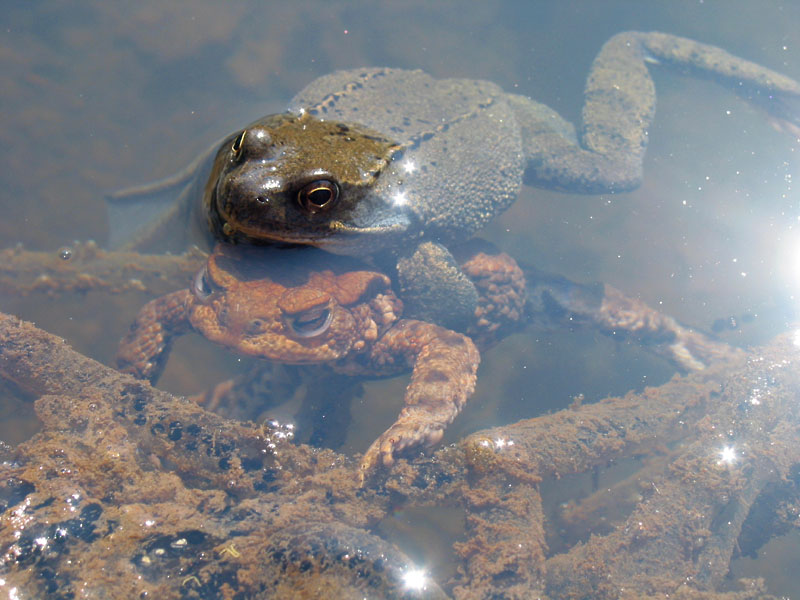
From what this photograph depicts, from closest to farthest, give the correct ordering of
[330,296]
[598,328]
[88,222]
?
[330,296] → [88,222] → [598,328]

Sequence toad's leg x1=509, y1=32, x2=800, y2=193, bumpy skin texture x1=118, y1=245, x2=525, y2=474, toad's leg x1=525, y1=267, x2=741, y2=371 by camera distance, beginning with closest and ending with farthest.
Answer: bumpy skin texture x1=118, y1=245, x2=525, y2=474 < toad's leg x1=525, y1=267, x2=741, y2=371 < toad's leg x1=509, y1=32, x2=800, y2=193

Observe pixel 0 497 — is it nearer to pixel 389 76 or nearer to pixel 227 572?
pixel 227 572

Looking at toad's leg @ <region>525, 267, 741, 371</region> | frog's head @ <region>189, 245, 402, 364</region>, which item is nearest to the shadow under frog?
frog's head @ <region>189, 245, 402, 364</region>

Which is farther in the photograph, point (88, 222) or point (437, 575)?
point (88, 222)

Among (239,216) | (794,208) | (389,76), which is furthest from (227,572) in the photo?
(794,208)

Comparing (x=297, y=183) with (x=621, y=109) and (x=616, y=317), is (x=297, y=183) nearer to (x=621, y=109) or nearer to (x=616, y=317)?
(x=616, y=317)

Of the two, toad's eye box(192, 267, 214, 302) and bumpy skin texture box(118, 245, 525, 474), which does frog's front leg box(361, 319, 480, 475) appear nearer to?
bumpy skin texture box(118, 245, 525, 474)
